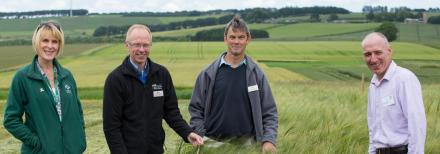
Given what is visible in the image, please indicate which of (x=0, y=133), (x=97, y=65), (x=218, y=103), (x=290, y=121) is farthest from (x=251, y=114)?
(x=97, y=65)

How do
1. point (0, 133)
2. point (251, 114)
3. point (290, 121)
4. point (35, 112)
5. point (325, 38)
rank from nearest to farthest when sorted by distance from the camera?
point (35, 112) → point (251, 114) → point (290, 121) → point (0, 133) → point (325, 38)

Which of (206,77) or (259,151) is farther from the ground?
(206,77)

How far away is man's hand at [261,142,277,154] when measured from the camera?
13.8ft

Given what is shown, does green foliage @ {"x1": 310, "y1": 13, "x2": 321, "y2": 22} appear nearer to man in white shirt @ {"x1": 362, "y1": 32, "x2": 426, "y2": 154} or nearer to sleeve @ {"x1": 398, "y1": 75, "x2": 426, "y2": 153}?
man in white shirt @ {"x1": 362, "y1": 32, "x2": 426, "y2": 154}

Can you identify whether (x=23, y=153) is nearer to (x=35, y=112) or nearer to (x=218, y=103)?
(x=35, y=112)

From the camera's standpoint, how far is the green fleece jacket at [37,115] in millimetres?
3844

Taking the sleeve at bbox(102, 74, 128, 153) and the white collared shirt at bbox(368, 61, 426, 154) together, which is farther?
the sleeve at bbox(102, 74, 128, 153)

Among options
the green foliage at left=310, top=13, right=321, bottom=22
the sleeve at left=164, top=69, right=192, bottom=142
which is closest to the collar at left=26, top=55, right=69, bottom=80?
the sleeve at left=164, top=69, right=192, bottom=142

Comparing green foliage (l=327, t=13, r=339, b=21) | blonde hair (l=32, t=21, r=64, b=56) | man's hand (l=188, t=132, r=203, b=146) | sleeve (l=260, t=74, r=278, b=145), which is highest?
green foliage (l=327, t=13, r=339, b=21)

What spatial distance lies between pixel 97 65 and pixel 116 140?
139ft

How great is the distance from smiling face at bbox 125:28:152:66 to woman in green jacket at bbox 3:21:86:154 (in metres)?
0.53

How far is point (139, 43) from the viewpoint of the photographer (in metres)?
3.95

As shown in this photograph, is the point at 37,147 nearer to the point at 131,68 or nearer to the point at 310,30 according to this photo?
the point at 131,68

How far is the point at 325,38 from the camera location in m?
78.0
